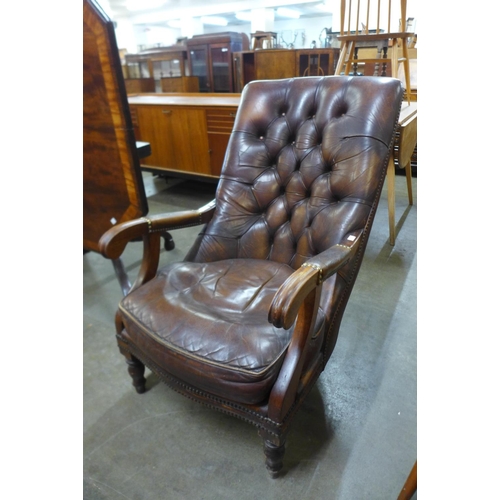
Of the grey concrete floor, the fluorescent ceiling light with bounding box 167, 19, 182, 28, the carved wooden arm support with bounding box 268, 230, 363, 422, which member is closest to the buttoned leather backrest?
the carved wooden arm support with bounding box 268, 230, 363, 422

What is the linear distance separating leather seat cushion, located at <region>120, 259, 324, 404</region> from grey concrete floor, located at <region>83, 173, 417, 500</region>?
1.00 ft

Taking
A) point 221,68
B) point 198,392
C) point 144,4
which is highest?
point 144,4

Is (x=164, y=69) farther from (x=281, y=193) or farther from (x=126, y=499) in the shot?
(x=126, y=499)

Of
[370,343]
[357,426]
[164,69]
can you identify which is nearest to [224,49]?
[164,69]

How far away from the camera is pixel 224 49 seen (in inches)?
239

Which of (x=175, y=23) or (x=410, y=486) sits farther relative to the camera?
(x=175, y=23)

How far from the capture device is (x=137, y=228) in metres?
1.28

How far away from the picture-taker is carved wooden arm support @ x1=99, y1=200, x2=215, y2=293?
1211 millimetres

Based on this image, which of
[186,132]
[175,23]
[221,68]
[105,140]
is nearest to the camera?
[105,140]

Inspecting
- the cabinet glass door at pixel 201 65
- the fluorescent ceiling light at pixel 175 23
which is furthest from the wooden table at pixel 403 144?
the fluorescent ceiling light at pixel 175 23

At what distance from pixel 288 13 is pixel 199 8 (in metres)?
2.10

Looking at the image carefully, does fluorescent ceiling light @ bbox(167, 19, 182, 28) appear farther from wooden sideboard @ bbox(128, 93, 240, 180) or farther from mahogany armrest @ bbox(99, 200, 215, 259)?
mahogany armrest @ bbox(99, 200, 215, 259)

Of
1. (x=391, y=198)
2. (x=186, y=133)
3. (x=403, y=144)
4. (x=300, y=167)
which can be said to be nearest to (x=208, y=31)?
(x=186, y=133)

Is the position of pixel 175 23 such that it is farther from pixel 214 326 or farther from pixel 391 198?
pixel 214 326
